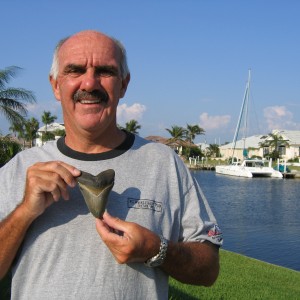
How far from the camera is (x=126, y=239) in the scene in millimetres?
1914

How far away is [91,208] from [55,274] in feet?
1.13

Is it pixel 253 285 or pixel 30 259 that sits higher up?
pixel 30 259

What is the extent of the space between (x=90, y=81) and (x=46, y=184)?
0.53m

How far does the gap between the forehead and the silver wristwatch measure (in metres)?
0.87

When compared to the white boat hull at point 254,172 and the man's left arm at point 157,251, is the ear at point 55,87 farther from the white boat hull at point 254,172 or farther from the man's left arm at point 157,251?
the white boat hull at point 254,172

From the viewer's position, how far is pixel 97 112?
2.22 m

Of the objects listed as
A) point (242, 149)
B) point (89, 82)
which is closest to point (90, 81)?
point (89, 82)

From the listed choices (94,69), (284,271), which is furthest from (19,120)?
(94,69)

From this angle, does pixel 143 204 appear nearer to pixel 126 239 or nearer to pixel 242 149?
pixel 126 239

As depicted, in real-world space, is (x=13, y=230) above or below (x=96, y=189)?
below

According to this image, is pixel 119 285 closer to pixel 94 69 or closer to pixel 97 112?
pixel 97 112

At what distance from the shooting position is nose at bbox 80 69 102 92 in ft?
7.23

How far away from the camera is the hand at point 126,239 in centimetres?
192

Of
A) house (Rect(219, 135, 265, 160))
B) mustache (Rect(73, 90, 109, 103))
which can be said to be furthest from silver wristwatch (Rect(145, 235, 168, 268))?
house (Rect(219, 135, 265, 160))
